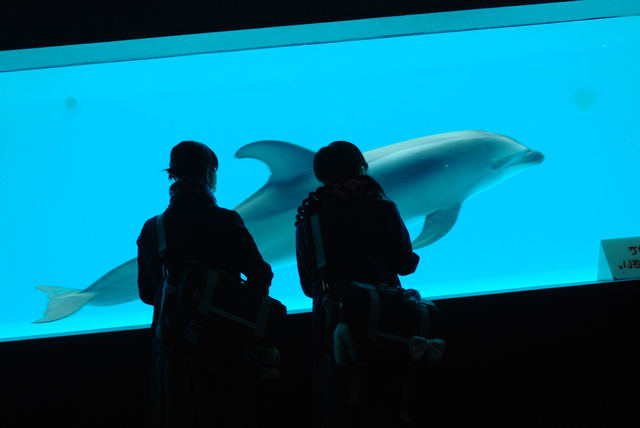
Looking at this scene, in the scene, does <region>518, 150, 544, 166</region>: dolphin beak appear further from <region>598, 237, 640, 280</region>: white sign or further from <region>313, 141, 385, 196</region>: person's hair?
<region>313, 141, 385, 196</region>: person's hair

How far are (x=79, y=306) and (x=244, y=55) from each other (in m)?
2.59

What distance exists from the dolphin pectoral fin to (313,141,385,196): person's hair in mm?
1698

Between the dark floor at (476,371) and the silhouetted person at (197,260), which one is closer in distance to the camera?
the silhouetted person at (197,260)

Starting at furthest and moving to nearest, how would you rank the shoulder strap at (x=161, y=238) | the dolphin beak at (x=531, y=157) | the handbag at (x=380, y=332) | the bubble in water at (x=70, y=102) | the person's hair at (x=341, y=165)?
the dolphin beak at (x=531, y=157) < the bubble in water at (x=70, y=102) < the person's hair at (x=341, y=165) < the shoulder strap at (x=161, y=238) < the handbag at (x=380, y=332)

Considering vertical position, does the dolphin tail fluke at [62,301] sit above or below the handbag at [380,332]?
above

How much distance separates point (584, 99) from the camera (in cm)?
488

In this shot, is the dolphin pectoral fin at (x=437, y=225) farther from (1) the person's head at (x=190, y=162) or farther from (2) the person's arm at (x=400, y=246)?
(1) the person's head at (x=190, y=162)

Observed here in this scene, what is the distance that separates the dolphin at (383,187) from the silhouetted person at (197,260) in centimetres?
112

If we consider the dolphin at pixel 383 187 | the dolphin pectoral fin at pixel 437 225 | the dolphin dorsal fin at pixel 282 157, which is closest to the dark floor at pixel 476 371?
the dolphin at pixel 383 187

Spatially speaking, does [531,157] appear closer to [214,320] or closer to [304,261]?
[304,261]

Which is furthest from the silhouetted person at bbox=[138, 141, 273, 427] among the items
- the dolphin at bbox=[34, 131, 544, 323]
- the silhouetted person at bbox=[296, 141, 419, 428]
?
the dolphin at bbox=[34, 131, 544, 323]

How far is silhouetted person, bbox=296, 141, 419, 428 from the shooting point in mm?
1492

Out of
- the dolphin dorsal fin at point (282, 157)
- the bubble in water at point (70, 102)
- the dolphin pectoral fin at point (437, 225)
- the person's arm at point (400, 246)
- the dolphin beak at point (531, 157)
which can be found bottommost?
the person's arm at point (400, 246)

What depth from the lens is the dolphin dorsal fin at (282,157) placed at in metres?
3.12
